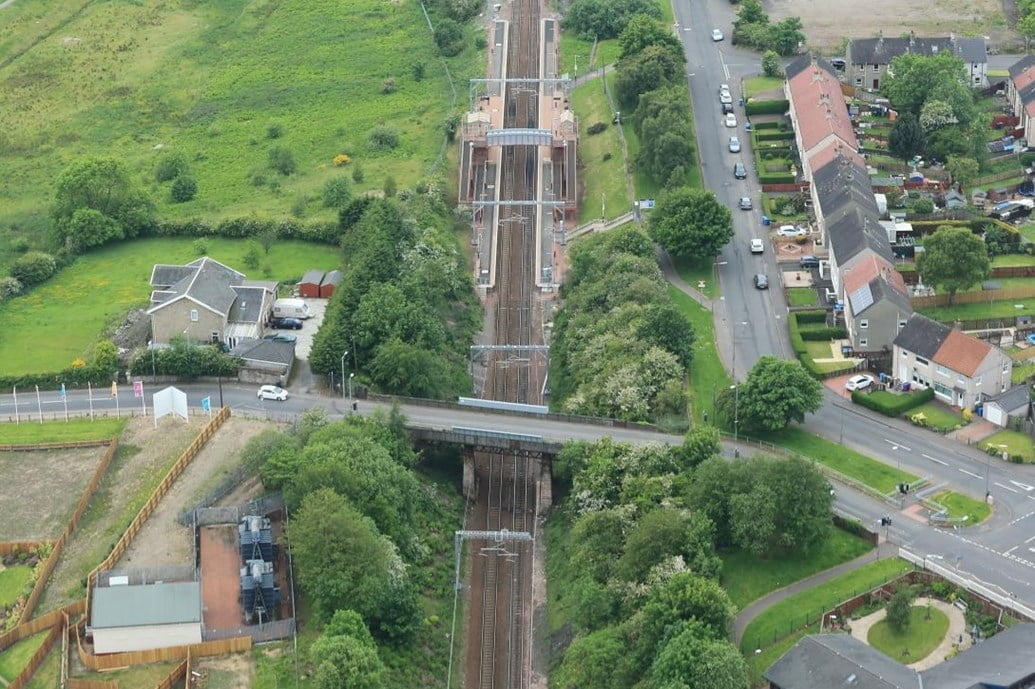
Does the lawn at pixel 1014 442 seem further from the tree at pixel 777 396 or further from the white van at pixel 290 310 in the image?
the white van at pixel 290 310

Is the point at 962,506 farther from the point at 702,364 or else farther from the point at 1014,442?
the point at 702,364

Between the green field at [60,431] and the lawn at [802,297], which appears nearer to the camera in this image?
the green field at [60,431]

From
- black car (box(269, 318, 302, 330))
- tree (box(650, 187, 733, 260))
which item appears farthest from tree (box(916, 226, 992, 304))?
black car (box(269, 318, 302, 330))

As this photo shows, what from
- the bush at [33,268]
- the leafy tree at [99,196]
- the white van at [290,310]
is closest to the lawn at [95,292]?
the bush at [33,268]

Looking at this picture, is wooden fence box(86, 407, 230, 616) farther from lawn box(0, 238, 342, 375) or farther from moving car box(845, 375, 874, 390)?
moving car box(845, 375, 874, 390)

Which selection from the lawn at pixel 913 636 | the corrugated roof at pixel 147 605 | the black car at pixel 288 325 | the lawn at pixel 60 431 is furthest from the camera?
the black car at pixel 288 325

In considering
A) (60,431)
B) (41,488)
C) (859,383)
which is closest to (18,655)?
(41,488)

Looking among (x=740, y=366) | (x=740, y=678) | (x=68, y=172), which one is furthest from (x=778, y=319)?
(x=68, y=172)
